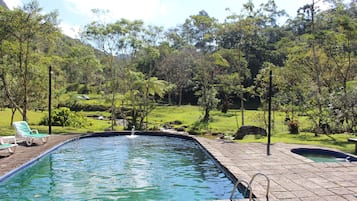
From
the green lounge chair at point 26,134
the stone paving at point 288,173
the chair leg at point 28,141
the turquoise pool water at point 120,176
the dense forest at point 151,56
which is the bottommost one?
the turquoise pool water at point 120,176

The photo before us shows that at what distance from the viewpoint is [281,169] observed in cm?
793

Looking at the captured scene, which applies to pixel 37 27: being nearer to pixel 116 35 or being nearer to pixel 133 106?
pixel 116 35

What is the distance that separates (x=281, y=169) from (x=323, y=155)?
3.28 metres

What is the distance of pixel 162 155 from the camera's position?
36.4 ft

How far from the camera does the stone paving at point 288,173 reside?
597 cm

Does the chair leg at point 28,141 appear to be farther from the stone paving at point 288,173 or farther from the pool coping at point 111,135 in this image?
the stone paving at point 288,173

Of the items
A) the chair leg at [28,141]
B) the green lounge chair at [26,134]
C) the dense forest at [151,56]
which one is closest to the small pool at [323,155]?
the dense forest at [151,56]

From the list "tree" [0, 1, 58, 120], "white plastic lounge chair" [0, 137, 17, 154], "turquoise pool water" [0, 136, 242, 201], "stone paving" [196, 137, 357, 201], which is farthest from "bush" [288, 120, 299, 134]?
"white plastic lounge chair" [0, 137, 17, 154]

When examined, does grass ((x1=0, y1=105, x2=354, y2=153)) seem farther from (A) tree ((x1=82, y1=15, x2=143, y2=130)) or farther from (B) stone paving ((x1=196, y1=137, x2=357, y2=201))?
(A) tree ((x1=82, y1=15, x2=143, y2=130))

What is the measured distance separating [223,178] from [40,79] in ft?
34.5

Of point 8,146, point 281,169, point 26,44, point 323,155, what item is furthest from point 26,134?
point 323,155

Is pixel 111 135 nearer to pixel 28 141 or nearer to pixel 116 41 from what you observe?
pixel 28 141

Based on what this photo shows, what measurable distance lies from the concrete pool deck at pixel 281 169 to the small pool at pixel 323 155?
0.42m

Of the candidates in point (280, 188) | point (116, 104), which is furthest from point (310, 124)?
point (280, 188)
